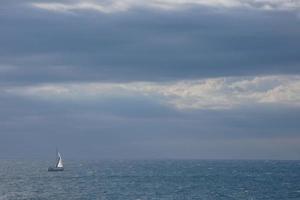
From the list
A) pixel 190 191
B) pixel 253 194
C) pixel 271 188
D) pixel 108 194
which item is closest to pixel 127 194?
pixel 108 194

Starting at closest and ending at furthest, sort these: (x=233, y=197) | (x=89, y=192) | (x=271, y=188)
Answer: (x=233, y=197) < (x=89, y=192) < (x=271, y=188)

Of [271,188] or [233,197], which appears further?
[271,188]

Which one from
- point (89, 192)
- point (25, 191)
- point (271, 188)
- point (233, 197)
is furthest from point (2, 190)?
point (271, 188)

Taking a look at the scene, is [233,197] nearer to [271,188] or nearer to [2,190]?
[271,188]

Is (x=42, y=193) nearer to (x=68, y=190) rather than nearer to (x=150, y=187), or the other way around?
(x=68, y=190)

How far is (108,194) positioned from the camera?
430 feet

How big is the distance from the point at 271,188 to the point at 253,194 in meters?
17.3

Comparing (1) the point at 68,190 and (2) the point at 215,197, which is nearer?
(2) the point at 215,197

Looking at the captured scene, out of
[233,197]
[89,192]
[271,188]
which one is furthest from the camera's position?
[271,188]

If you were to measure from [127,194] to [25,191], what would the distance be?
860 inches

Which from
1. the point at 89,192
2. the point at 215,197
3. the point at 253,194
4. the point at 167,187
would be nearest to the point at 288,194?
the point at 253,194

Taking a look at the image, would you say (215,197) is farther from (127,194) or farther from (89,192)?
(89,192)

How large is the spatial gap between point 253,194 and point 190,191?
46.4 feet

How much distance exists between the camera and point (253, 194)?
132375 mm
